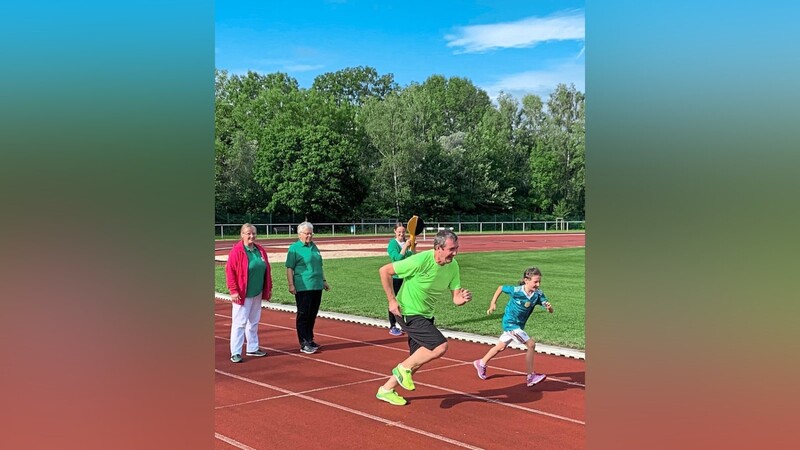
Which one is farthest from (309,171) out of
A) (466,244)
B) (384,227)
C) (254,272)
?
(254,272)

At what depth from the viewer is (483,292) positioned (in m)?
16.8

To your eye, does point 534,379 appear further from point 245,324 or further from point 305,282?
point 245,324

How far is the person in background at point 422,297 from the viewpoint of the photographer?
6656 millimetres

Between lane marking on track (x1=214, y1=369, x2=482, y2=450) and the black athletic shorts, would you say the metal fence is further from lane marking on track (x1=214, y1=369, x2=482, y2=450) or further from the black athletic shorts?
the black athletic shorts

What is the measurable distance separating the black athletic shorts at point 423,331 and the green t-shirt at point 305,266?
280 cm

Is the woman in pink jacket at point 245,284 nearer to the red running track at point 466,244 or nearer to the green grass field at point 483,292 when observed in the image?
the green grass field at point 483,292

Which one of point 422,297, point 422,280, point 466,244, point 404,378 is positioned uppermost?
point 422,280

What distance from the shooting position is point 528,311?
7.71m

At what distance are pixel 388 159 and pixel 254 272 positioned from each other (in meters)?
49.1

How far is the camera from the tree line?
53.1 metres

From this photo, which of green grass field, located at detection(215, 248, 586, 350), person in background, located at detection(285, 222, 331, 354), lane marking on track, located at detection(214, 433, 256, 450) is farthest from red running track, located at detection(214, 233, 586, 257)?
lane marking on track, located at detection(214, 433, 256, 450)
